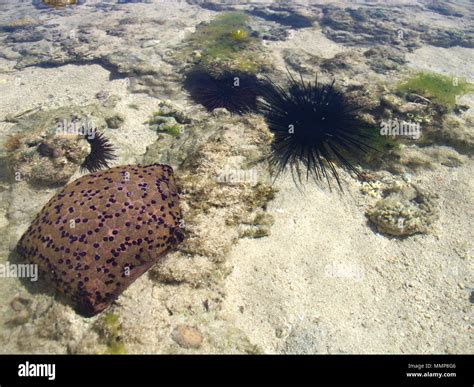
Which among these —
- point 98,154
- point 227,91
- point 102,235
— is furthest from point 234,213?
point 227,91

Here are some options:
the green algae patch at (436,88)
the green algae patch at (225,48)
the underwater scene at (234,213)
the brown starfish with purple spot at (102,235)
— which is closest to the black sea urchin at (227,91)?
the underwater scene at (234,213)

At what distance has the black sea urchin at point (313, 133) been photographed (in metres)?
5.12

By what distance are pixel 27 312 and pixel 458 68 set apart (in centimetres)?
1314

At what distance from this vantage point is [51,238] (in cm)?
352

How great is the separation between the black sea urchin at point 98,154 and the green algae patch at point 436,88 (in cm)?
597

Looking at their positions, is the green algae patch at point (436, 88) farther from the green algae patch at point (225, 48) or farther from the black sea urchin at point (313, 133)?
the green algae patch at point (225, 48)

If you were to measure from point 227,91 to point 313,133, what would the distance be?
2.24m

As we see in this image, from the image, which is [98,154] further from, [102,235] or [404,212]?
[404,212]

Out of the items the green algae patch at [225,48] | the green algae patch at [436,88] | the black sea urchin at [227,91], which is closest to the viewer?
the black sea urchin at [227,91]

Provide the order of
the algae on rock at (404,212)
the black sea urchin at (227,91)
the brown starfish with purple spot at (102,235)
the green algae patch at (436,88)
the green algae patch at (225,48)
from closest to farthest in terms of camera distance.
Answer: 1. the brown starfish with purple spot at (102,235)
2. the algae on rock at (404,212)
3. the black sea urchin at (227,91)
4. the green algae patch at (436,88)
5. the green algae patch at (225,48)

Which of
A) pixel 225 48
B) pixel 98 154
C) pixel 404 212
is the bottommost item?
pixel 404 212

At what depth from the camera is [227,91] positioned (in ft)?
21.5

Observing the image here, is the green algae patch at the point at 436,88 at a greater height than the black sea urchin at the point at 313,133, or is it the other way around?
the green algae patch at the point at 436,88
